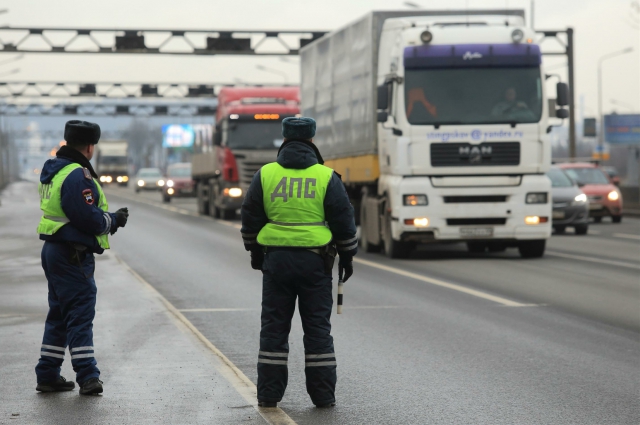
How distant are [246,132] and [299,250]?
2605cm

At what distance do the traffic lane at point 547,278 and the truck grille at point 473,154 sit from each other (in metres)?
1.49

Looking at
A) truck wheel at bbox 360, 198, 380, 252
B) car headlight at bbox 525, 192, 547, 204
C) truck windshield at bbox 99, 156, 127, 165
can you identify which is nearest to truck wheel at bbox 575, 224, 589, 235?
truck wheel at bbox 360, 198, 380, 252

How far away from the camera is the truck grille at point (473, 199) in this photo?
1845cm

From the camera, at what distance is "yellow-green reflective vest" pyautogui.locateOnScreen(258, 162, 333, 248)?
7109mm

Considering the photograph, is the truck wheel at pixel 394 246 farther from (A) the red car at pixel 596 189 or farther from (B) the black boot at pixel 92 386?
(A) the red car at pixel 596 189

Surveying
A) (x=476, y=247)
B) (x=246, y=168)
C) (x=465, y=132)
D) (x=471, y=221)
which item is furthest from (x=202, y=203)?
(x=465, y=132)

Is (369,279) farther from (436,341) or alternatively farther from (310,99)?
(310,99)

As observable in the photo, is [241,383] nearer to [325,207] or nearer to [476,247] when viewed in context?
[325,207]

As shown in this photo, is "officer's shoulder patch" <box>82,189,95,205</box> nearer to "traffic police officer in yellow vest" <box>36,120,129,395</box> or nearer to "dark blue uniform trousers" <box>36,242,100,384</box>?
"traffic police officer in yellow vest" <box>36,120,129,395</box>

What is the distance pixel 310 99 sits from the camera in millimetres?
24719

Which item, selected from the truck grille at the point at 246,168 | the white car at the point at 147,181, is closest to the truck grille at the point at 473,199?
the truck grille at the point at 246,168

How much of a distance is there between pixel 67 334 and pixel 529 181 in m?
11.8

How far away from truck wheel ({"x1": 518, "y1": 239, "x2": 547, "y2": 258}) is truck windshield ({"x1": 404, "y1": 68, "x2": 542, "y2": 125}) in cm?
218

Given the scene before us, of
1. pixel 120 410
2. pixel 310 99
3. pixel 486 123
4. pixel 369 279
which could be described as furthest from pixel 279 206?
pixel 310 99
